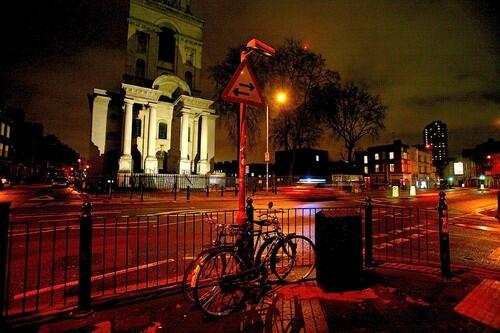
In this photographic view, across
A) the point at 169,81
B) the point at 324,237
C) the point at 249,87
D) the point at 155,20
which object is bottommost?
the point at 324,237

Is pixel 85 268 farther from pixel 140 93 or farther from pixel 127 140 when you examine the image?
pixel 140 93

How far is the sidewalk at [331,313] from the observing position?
11.4 feet

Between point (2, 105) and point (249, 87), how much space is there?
8689cm

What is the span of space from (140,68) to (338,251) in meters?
46.1

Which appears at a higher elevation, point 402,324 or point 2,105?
point 2,105

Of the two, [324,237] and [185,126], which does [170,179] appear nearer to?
[185,126]

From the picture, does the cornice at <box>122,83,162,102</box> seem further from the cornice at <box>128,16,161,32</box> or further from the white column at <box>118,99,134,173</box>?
the cornice at <box>128,16,161,32</box>

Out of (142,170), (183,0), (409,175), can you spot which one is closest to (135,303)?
(142,170)

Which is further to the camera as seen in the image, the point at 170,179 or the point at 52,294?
the point at 170,179

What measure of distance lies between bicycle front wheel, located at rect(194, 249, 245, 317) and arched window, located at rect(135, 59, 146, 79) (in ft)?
148

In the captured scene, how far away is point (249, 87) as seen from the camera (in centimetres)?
476

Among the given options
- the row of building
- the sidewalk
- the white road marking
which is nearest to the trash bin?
the sidewalk

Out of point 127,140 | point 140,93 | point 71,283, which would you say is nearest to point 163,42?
point 140,93

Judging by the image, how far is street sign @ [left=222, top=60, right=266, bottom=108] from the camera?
4.57 metres
